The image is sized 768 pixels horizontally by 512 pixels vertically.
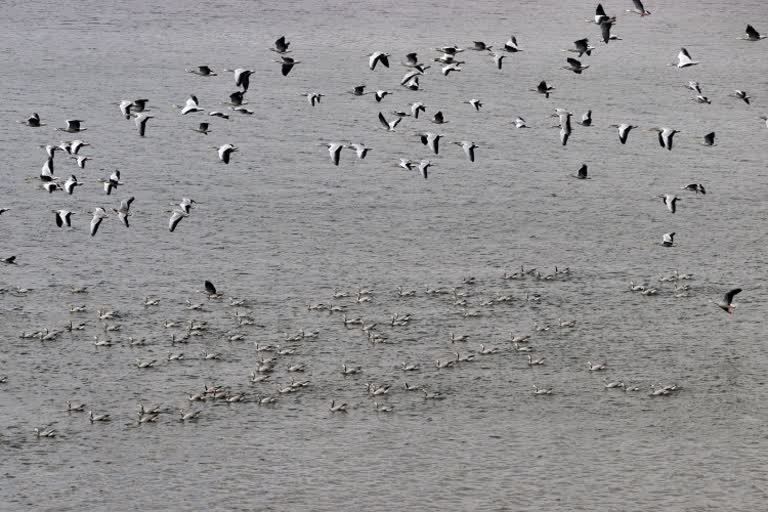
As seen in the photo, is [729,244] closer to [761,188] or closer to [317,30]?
[761,188]

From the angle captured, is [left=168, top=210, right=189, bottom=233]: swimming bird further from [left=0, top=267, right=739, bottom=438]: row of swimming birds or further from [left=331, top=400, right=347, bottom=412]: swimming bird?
[left=331, top=400, right=347, bottom=412]: swimming bird

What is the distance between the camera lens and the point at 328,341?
2110 inches

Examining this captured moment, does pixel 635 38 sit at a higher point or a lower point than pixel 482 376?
higher

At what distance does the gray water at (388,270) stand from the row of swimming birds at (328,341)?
0.95 ft

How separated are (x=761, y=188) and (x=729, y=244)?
9.63m

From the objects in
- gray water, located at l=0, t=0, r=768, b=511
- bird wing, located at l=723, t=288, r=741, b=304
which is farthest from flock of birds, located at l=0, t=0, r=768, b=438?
gray water, located at l=0, t=0, r=768, b=511

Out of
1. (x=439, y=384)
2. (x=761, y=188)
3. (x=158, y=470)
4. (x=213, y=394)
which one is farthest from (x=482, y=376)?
(x=761, y=188)

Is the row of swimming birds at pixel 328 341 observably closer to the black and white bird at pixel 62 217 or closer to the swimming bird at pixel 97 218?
the black and white bird at pixel 62 217

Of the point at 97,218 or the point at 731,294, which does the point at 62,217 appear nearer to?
the point at 97,218

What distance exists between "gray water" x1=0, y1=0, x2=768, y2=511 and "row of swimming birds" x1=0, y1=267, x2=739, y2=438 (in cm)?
29

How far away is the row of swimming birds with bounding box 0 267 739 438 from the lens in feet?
159

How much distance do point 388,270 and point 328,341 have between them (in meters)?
8.43

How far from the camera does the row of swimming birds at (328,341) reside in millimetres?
48500

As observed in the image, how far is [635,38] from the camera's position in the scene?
104812mm
